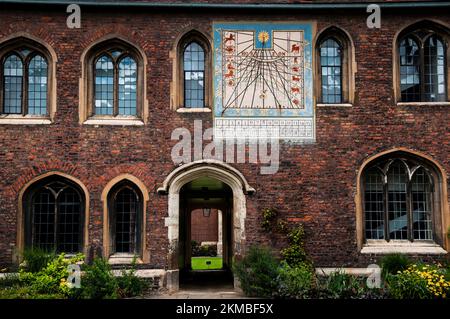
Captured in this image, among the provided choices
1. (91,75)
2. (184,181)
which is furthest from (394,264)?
(91,75)

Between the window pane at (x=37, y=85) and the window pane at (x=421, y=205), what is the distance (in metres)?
10.1

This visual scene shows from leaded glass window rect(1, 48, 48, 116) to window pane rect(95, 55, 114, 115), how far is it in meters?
1.33

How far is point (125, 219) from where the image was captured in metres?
14.2

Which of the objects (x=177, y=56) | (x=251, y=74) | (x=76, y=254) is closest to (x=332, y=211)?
(x=251, y=74)

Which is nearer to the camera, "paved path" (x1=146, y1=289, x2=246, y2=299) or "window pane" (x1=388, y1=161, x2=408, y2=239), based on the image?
"paved path" (x1=146, y1=289, x2=246, y2=299)

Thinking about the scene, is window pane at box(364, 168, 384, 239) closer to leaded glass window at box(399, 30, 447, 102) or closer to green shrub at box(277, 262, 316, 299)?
leaded glass window at box(399, 30, 447, 102)

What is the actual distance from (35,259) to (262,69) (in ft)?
24.6

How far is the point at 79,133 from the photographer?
1401 cm

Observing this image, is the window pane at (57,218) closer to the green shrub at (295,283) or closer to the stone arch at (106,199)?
the stone arch at (106,199)

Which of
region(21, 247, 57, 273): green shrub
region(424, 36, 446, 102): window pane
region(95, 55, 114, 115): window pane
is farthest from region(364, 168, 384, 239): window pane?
region(21, 247, 57, 273): green shrub

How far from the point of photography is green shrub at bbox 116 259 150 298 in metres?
12.8

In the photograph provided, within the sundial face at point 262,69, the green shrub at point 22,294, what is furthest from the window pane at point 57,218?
the sundial face at point 262,69

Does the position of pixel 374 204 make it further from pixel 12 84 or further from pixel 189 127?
pixel 12 84

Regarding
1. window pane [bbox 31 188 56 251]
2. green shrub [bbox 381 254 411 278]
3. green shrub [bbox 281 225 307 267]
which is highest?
window pane [bbox 31 188 56 251]
